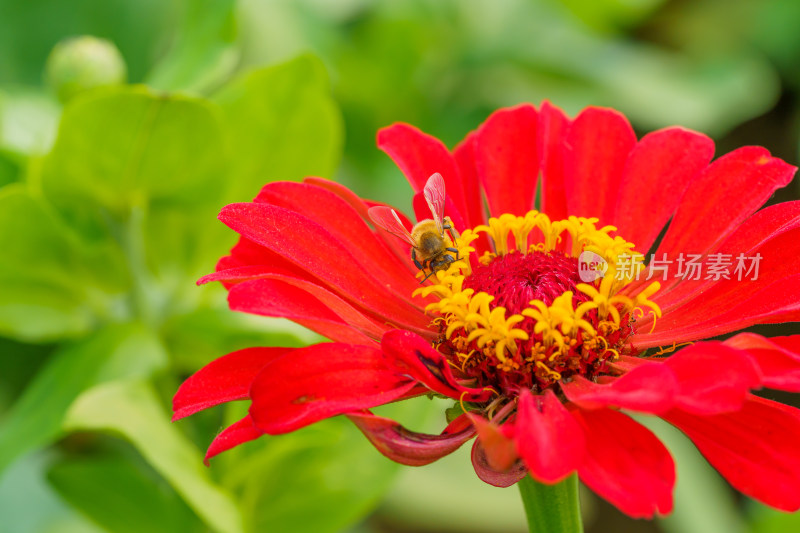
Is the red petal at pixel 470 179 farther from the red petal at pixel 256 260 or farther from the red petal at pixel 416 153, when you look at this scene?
the red petal at pixel 256 260

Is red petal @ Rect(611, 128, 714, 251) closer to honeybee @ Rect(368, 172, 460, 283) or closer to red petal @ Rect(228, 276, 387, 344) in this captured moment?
honeybee @ Rect(368, 172, 460, 283)

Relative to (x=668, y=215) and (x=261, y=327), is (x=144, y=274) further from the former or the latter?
(x=668, y=215)

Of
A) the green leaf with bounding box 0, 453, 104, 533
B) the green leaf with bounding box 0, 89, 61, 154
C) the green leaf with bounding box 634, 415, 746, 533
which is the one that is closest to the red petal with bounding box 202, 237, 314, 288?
the green leaf with bounding box 0, 89, 61, 154

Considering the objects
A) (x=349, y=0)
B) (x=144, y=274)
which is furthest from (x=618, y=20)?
(x=144, y=274)

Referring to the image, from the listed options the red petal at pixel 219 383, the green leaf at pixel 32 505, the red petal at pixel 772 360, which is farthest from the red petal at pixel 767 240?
the green leaf at pixel 32 505

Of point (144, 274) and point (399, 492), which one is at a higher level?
point (144, 274)

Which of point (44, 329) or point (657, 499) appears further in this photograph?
point (44, 329)

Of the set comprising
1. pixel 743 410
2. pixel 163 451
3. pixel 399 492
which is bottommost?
pixel 399 492
